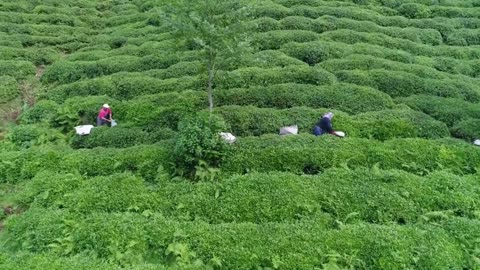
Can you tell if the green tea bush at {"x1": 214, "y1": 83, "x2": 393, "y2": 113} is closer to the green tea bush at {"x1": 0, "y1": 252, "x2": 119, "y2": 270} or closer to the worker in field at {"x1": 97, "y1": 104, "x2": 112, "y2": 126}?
the worker in field at {"x1": 97, "y1": 104, "x2": 112, "y2": 126}

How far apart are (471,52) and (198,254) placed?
20.7 m

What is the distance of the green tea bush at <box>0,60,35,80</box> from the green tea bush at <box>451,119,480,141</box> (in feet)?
68.1

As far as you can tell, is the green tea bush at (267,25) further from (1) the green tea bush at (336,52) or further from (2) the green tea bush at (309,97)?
(2) the green tea bush at (309,97)

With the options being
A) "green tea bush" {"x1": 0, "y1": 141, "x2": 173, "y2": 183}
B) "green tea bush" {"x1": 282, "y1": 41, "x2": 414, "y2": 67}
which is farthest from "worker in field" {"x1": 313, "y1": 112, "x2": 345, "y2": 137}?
"green tea bush" {"x1": 282, "y1": 41, "x2": 414, "y2": 67}

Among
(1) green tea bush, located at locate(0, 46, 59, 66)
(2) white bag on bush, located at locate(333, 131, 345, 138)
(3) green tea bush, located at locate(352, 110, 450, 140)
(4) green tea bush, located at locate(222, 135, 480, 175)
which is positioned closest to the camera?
(4) green tea bush, located at locate(222, 135, 480, 175)

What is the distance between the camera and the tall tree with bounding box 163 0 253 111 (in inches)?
563

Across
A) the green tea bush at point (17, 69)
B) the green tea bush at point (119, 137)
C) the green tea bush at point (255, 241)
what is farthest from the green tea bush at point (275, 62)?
the green tea bush at point (17, 69)

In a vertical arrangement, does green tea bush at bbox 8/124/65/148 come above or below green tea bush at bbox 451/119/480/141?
above

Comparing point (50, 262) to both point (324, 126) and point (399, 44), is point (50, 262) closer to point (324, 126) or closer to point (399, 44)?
point (324, 126)

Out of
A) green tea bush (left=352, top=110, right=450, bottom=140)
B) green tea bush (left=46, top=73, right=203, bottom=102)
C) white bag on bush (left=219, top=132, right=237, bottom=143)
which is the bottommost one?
green tea bush (left=352, top=110, right=450, bottom=140)

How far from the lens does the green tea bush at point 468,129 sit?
16719mm

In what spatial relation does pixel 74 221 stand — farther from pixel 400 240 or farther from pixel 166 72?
pixel 166 72

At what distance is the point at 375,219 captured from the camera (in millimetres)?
12398

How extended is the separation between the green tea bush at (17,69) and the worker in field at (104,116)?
7.21 m
